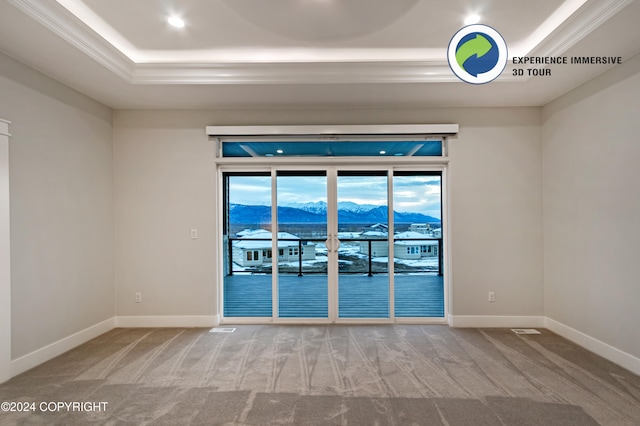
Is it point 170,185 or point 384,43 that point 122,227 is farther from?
point 384,43

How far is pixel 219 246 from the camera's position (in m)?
4.08

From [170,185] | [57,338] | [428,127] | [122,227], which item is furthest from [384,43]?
[57,338]

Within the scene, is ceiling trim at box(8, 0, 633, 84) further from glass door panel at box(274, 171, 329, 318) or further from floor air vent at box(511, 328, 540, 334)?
floor air vent at box(511, 328, 540, 334)

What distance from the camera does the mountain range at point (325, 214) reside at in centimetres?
421

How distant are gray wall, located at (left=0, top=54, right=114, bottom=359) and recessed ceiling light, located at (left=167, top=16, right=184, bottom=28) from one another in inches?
58.6

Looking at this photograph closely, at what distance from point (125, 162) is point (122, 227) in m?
0.85

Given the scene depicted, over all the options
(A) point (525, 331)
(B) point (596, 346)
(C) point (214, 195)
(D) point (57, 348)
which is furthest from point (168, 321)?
(B) point (596, 346)

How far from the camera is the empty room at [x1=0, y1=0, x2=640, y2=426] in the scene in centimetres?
247

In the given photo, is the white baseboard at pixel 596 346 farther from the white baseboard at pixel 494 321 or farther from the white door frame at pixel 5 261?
the white door frame at pixel 5 261

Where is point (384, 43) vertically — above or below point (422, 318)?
above

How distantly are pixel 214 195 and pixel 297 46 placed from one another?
6.81 ft

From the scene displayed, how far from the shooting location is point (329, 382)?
8.57ft

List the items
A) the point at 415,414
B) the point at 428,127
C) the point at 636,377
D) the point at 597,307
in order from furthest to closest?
1. the point at 428,127
2. the point at 597,307
3. the point at 636,377
4. the point at 415,414

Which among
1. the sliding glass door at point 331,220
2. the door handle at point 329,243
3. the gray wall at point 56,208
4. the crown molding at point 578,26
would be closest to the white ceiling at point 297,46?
the crown molding at point 578,26
